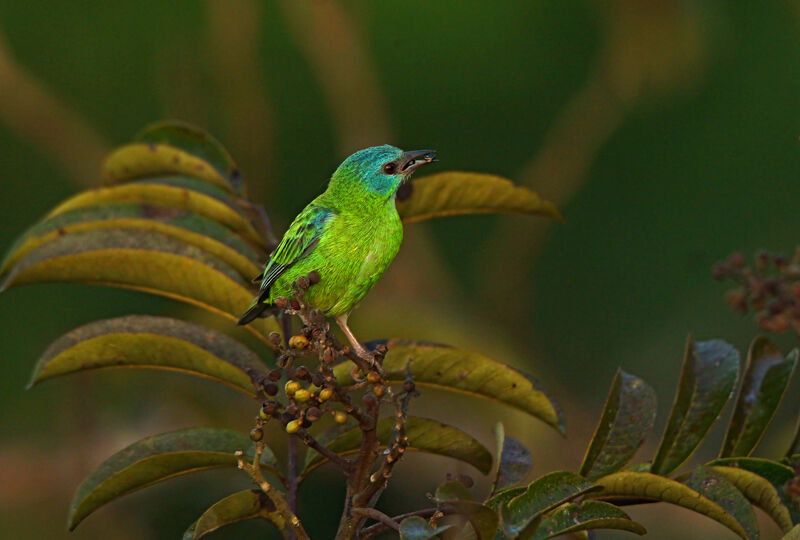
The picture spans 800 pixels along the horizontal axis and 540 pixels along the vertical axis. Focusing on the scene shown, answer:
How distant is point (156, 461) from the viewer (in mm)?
1323

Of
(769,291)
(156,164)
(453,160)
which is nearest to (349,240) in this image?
(156,164)

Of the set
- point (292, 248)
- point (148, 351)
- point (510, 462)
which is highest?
point (292, 248)

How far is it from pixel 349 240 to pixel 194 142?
423 millimetres

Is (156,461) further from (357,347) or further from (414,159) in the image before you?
(414,159)

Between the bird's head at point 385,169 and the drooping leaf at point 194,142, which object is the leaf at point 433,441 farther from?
the drooping leaf at point 194,142

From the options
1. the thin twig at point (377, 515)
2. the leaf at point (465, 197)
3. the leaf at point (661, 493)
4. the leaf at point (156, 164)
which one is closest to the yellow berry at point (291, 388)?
the thin twig at point (377, 515)

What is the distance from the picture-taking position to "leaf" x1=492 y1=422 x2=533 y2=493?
1262 millimetres

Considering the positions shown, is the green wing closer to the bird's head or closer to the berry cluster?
the bird's head

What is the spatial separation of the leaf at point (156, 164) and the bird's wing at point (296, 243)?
199 millimetres

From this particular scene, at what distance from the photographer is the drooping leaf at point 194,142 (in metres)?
1.84

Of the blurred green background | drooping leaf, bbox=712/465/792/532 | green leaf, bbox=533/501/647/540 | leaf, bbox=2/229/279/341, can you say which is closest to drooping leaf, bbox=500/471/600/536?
green leaf, bbox=533/501/647/540

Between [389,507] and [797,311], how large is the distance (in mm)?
2061

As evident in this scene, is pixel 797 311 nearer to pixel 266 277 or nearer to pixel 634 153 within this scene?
pixel 266 277

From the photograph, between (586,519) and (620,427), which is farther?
(620,427)
